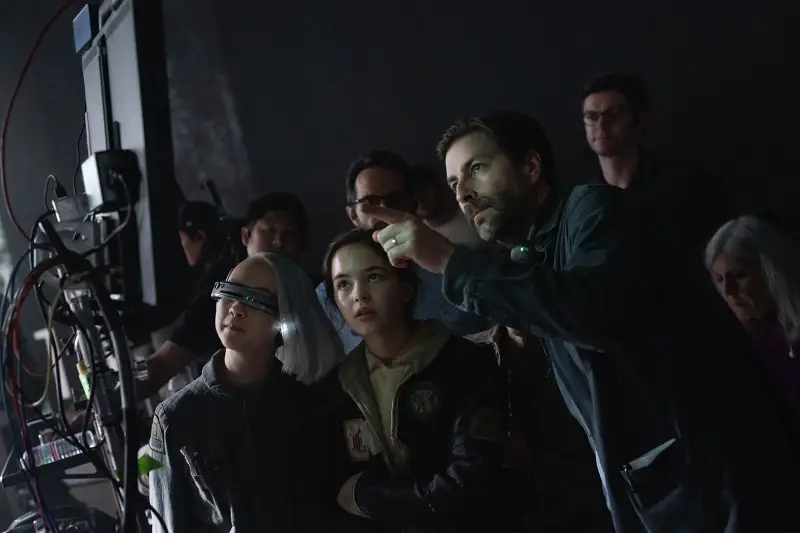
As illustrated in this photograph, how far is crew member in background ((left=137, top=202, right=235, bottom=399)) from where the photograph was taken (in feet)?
3.84

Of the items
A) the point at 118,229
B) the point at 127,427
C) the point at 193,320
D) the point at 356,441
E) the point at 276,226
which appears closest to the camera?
the point at 127,427

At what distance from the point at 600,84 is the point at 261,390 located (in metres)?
0.74

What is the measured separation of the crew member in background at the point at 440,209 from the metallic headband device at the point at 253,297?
0.28m

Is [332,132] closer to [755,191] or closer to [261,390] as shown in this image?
[261,390]

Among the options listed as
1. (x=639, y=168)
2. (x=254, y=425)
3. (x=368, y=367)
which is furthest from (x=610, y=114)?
(x=254, y=425)

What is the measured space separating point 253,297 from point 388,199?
29 cm

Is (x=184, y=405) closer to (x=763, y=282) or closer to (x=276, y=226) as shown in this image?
(x=276, y=226)

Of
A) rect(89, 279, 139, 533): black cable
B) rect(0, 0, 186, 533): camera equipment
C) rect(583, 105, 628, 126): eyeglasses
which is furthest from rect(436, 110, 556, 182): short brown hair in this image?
rect(89, 279, 139, 533): black cable

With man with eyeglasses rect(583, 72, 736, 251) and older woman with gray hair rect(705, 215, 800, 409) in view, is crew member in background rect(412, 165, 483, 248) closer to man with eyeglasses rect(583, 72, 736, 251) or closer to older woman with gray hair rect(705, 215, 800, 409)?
man with eyeglasses rect(583, 72, 736, 251)

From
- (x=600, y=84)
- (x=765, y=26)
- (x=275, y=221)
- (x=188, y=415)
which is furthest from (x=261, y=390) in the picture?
(x=765, y=26)

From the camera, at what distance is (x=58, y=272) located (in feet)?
3.08

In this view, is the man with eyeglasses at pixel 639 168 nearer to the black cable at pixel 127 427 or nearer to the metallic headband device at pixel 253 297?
the metallic headband device at pixel 253 297

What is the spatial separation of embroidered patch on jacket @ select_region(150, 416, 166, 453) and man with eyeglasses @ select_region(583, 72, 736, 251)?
0.81 metres

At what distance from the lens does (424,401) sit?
1.01m
